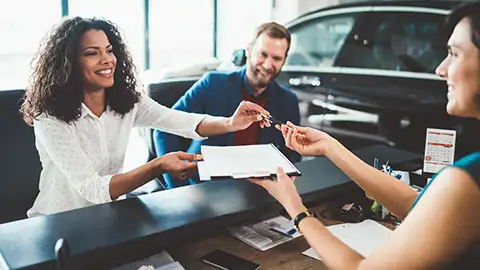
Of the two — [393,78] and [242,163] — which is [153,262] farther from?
[393,78]

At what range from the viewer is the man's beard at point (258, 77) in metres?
2.37

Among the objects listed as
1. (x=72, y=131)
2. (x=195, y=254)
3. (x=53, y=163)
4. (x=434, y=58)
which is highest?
(x=434, y=58)

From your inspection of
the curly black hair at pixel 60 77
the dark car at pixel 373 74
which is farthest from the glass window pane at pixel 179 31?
the curly black hair at pixel 60 77

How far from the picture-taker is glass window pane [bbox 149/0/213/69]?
5453 mm

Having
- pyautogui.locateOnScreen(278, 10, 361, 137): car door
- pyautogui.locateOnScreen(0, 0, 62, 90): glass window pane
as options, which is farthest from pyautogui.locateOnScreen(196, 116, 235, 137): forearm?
pyautogui.locateOnScreen(0, 0, 62, 90): glass window pane

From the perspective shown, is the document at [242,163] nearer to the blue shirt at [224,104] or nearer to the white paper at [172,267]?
the white paper at [172,267]

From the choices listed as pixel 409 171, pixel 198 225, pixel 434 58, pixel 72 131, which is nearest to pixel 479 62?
pixel 198 225

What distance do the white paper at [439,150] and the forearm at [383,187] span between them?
559mm

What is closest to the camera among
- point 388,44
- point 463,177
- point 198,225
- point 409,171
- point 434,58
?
point 463,177

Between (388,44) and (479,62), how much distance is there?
7.75 ft

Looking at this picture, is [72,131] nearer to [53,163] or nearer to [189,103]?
[53,163]

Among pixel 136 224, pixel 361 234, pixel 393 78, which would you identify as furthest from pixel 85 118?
pixel 393 78

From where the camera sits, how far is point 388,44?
3193 millimetres

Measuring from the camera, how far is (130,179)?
156 centimetres
